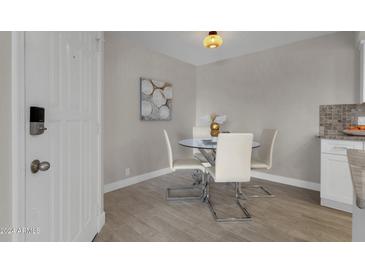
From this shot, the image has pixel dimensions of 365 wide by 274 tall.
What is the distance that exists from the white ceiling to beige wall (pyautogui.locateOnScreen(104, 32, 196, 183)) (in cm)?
23

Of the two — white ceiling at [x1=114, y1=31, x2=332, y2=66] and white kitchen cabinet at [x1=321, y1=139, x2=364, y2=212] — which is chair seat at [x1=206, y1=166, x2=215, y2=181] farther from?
white ceiling at [x1=114, y1=31, x2=332, y2=66]

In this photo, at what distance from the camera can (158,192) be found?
8.77 feet

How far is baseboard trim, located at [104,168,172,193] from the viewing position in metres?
2.70

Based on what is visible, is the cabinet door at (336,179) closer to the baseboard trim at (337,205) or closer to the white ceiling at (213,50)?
the baseboard trim at (337,205)

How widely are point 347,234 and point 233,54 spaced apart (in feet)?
10.7

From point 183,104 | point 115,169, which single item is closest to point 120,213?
point 115,169

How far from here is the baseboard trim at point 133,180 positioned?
2700 mm

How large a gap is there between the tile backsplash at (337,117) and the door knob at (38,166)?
3.42m

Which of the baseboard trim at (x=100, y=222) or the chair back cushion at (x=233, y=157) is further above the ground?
the chair back cushion at (x=233, y=157)

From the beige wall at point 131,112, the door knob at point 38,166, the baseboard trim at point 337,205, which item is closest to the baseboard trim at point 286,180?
the baseboard trim at point 337,205

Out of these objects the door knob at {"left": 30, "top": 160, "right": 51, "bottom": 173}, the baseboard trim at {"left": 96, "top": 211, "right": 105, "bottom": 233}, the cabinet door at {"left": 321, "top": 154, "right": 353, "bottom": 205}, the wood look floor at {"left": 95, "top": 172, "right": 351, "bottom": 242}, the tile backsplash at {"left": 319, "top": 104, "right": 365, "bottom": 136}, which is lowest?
the wood look floor at {"left": 95, "top": 172, "right": 351, "bottom": 242}

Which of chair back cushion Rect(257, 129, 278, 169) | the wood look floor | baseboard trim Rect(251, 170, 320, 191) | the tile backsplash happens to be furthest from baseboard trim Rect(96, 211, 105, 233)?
the tile backsplash

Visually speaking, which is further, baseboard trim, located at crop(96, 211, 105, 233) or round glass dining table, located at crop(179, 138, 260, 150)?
round glass dining table, located at crop(179, 138, 260, 150)

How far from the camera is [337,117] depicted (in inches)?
103
